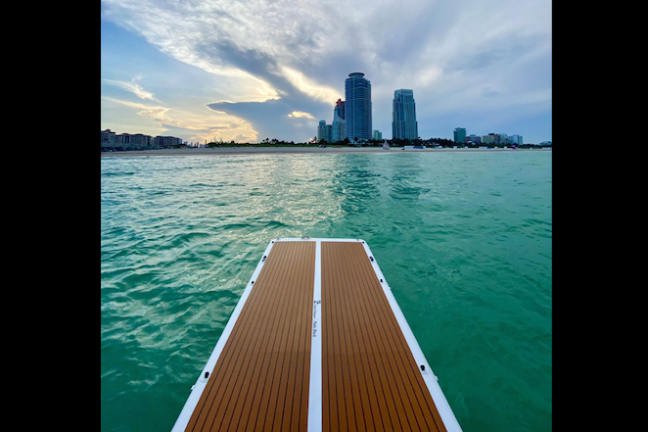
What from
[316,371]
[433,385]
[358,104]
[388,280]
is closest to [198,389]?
[316,371]

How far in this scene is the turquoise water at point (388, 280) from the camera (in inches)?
204

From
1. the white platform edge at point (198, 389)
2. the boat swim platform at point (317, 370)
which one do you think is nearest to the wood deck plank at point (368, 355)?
the boat swim platform at point (317, 370)

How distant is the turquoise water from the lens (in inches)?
204

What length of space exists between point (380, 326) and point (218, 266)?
669 cm

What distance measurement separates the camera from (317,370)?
4238 mm

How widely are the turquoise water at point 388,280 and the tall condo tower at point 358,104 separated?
178244 mm

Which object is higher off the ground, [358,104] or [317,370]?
[358,104]

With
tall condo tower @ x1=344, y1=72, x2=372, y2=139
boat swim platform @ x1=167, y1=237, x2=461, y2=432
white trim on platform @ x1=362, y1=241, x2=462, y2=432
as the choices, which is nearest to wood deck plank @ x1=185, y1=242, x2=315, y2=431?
boat swim platform @ x1=167, y1=237, x2=461, y2=432

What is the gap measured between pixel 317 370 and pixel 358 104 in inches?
7879

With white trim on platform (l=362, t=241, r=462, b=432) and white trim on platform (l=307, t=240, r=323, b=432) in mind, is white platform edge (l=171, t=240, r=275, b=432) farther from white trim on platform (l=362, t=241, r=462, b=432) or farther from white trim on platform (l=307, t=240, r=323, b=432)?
white trim on platform (l=362, t=241, r=462, b=432)

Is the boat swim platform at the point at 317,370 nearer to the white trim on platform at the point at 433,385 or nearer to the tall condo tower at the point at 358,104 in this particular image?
the white trim on platform at the point at 433,385

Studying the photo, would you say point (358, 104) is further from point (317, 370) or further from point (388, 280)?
point (317, 370)
